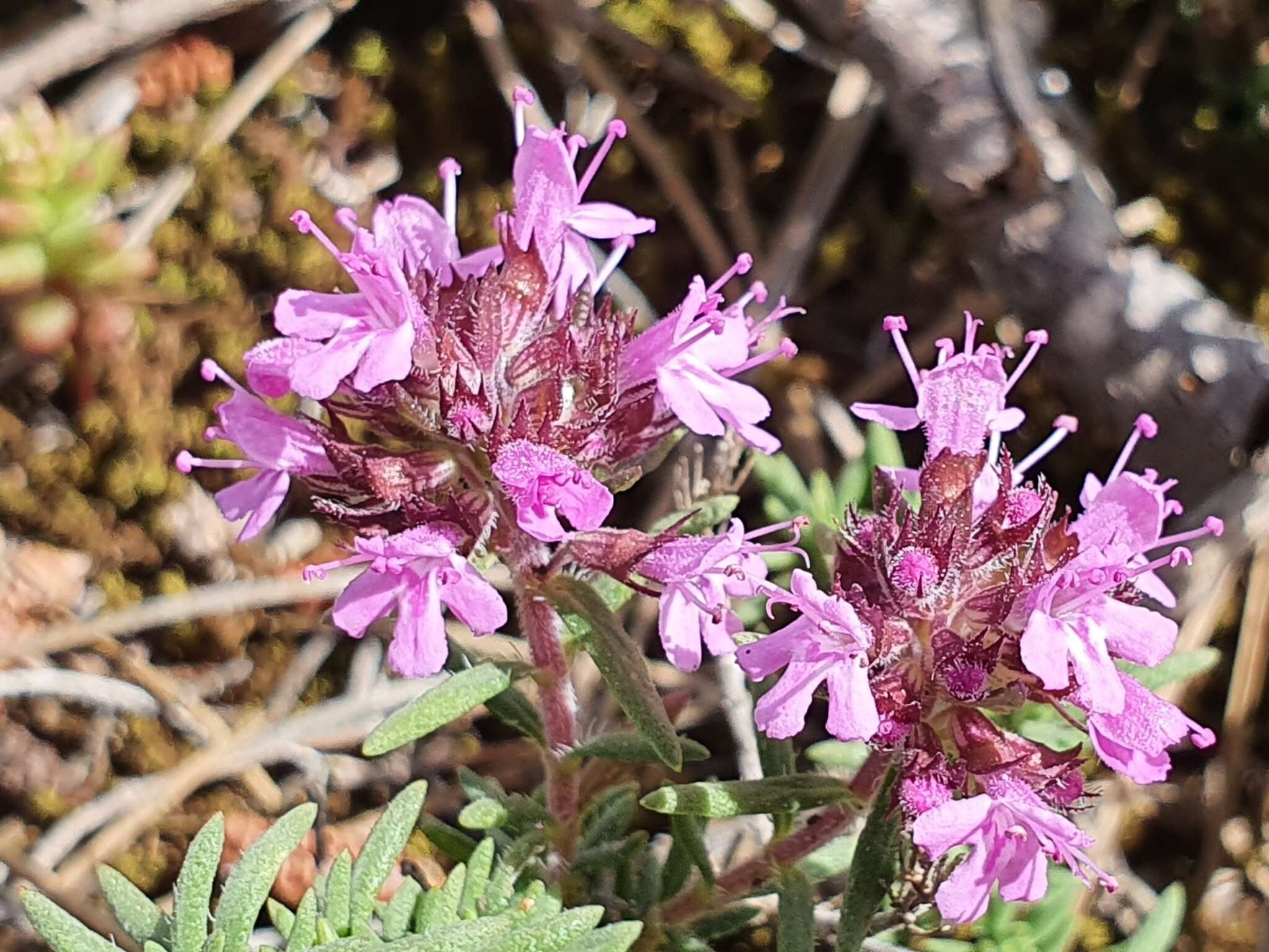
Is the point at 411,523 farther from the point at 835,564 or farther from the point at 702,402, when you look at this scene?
the point at 835,564

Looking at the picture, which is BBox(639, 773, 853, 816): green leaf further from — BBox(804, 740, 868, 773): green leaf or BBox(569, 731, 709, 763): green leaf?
BBox(804, 740, 868, 773): green leaf

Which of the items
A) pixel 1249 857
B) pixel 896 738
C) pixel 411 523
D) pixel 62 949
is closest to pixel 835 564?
pixel 896 738

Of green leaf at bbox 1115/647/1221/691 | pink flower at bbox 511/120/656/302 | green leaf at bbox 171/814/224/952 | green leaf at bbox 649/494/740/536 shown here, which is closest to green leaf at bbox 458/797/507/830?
green leaf at bbox 171/814/224/952

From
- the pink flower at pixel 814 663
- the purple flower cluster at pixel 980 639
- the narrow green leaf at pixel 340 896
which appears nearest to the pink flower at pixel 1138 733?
the purple flower cluster at pixel 980 639

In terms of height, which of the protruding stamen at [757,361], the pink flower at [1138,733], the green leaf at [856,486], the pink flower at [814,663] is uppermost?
the protruding stamen at [757,361]

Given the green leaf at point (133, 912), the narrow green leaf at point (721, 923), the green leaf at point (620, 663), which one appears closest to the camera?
the green leaf at point (620, 663)

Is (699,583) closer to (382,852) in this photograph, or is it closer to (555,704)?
(555,704)

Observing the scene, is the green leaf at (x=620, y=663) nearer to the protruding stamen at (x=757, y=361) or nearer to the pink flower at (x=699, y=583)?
the pink flower at (x=699, y=583)
